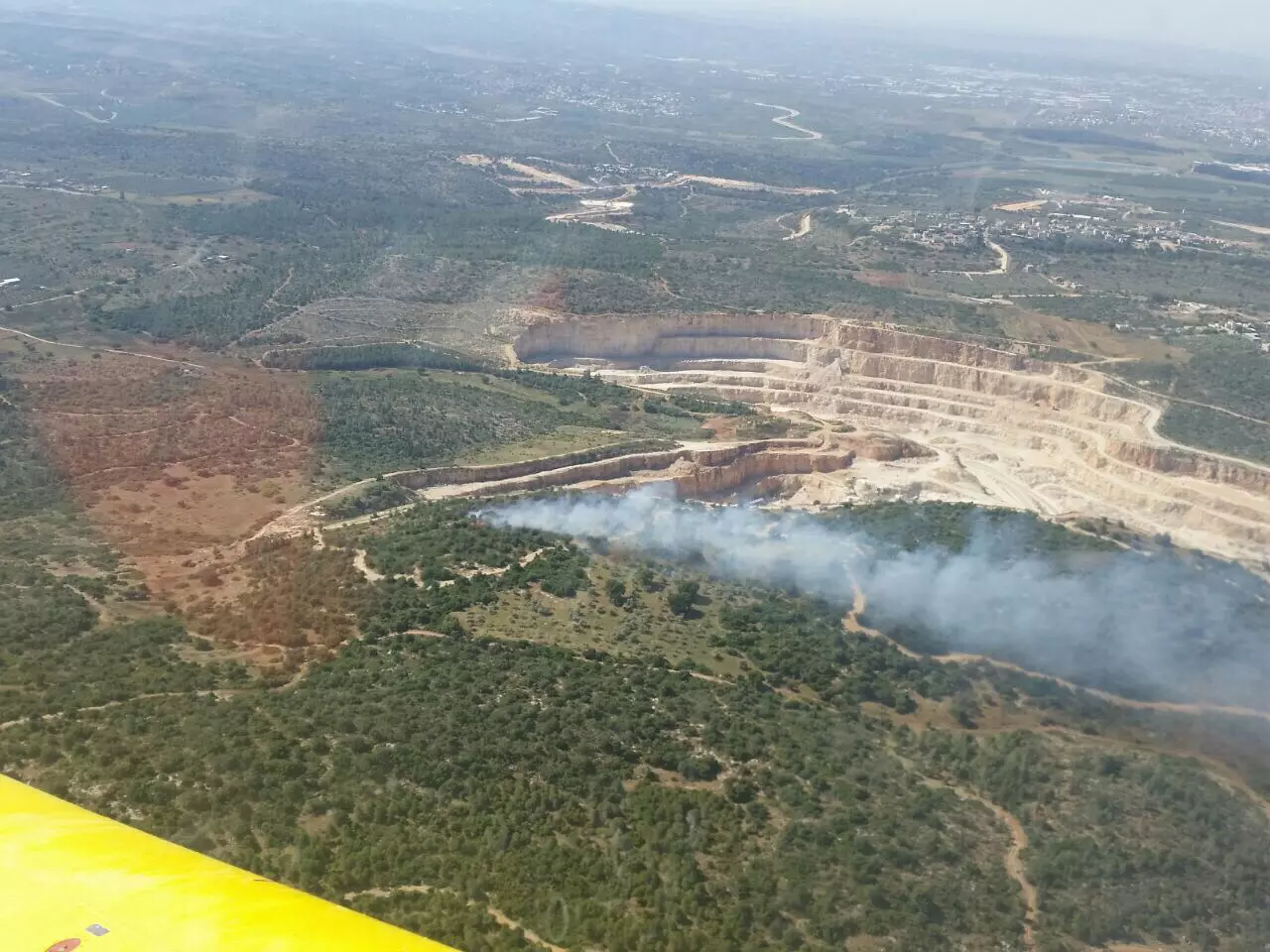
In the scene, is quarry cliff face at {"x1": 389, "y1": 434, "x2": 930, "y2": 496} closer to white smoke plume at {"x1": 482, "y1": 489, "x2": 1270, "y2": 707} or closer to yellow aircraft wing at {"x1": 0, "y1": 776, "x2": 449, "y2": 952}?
white smoke plume at {"x1": 482, "y1": 489, "x2": 1270, "y2": 707}

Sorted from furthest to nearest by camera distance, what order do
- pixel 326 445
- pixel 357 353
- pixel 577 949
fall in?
1. pixel 357 353
2. pixel 326 445
3. pixel 577 949

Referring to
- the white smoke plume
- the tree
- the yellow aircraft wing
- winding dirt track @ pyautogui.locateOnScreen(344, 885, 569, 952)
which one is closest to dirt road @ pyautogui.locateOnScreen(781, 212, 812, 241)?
the white smoke plume

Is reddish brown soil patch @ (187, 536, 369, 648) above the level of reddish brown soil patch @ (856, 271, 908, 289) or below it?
below

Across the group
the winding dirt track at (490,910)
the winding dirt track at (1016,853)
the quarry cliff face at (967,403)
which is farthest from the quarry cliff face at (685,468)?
the winding dirt track at (490,910)

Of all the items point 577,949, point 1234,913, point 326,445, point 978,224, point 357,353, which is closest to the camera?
point 577,949

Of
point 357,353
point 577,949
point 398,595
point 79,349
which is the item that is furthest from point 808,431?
point 577,949

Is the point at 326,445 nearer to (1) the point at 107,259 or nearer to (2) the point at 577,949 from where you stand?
(2) the point at 577,949

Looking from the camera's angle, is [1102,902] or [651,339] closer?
[1102,902]
